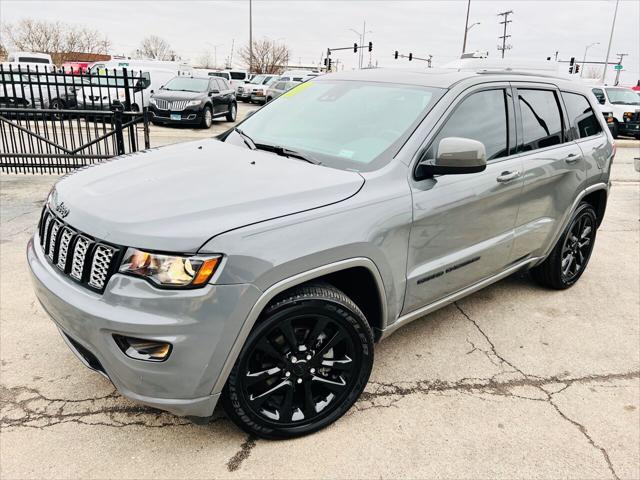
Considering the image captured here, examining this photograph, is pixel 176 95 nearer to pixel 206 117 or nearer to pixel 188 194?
pixel 206 117

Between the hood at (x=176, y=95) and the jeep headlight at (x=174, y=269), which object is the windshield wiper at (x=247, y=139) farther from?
the hood at (x=176, y=95)

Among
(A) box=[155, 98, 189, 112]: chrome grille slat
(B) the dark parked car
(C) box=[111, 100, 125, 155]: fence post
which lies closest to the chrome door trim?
(C) box=[111, 100, 125, 155]: fence post

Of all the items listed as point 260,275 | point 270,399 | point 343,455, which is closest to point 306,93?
point 260,275

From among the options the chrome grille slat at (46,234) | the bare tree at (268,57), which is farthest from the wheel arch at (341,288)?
the bare tree at (268,57)

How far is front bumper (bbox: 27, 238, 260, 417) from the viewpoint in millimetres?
1987

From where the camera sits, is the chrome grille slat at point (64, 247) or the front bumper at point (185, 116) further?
the front bumper at point (185, 116)

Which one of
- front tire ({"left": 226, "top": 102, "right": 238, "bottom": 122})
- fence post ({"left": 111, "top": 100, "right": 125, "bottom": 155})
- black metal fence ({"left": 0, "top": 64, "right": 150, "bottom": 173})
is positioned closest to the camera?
fence post ({"left": 111, "top": 100, "right": 125, "bottom": 155})

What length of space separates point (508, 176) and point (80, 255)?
2562 millimetres

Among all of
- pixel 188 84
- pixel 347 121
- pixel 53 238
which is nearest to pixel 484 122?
pixel 347 121

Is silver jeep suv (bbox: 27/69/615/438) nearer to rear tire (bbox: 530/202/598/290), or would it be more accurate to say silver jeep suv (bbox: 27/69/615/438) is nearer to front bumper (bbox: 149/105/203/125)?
rear tire (bbox: 530/202/598/290)

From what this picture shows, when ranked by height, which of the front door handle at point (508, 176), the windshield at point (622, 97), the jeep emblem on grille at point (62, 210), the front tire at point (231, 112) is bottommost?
the front tire at point (231, 112)

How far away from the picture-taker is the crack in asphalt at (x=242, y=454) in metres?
2.34

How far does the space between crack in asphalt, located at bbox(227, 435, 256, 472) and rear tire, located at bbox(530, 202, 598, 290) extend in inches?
117

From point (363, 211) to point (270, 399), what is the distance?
1.01 metres
